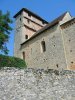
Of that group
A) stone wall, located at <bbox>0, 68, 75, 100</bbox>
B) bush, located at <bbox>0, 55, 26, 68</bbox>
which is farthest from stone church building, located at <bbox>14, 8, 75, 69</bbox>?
stone wall, located at <bbox>0, 68, 75, 100</bbox>

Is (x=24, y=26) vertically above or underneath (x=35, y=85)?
above

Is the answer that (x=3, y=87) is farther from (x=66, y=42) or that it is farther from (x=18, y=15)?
(x=18, y=15)

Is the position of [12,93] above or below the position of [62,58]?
below

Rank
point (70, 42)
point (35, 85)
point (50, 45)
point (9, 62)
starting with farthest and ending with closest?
point (50, 45) < point (70, 42) < point (9, 62) < point (35, 85)

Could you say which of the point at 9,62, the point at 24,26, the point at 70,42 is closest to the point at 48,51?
the point at 70,42

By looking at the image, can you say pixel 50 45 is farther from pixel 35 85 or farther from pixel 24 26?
pixel 35 85

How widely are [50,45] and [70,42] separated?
9.78ft

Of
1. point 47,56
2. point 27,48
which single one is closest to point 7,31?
point 47,56

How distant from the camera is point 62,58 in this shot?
22469 mm

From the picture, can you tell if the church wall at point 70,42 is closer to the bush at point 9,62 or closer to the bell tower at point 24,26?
the bush at point 9,62

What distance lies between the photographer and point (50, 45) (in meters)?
24.6

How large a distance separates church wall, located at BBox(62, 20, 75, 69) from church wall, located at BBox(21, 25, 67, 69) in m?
0.56

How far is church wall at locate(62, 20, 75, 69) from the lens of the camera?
21.6 metres

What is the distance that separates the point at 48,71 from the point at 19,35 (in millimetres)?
20677
